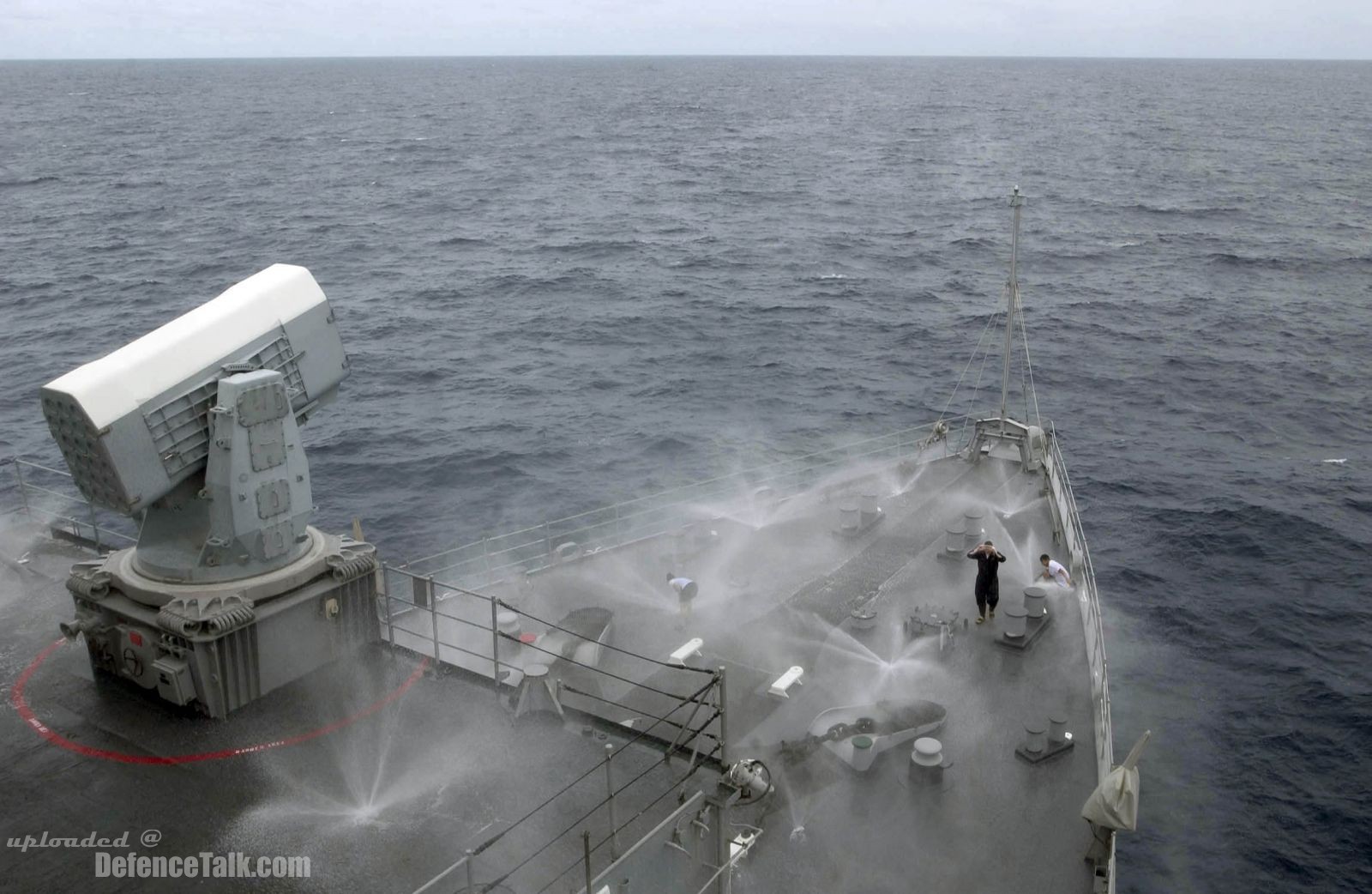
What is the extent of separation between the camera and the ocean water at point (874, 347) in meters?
23.6

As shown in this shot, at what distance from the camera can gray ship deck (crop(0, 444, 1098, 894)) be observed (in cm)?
1068

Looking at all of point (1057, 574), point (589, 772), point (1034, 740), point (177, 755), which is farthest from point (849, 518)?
point (177, 755)

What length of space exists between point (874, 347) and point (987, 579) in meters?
31.7

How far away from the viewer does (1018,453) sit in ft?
83.2

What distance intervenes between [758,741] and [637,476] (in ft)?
66.0

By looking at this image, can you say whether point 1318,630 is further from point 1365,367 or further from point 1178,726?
point 1365,367

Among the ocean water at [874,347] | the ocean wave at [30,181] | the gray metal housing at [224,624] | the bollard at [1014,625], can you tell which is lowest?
the ocean water at [874,347]

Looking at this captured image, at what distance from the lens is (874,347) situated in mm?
48562

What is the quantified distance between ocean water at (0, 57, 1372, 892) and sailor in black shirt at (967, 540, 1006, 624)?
4.84 metres

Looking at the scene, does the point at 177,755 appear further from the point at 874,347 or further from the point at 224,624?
the point at 874,347

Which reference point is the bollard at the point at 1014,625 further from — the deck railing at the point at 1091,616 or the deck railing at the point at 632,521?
the deck railing at the point at 632,521

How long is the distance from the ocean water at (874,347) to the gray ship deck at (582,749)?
1338 millimetres

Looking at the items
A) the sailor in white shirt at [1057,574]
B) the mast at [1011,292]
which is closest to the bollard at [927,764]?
the sailor in white shirt at [1057,574]

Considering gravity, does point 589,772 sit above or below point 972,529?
above
